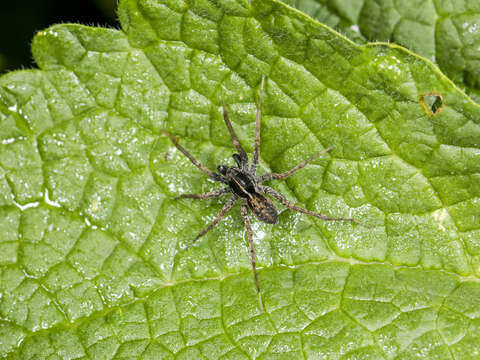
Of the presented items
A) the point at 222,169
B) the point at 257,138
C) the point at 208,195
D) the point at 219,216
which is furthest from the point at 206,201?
the point at 257,138

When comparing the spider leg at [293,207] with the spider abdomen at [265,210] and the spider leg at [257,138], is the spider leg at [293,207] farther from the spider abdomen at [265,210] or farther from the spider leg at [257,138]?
the spider leg at [257,138]

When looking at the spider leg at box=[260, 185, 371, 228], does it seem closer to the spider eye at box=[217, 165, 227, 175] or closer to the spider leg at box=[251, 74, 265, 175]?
the spider leg at box=[251, 74, 265, 175]

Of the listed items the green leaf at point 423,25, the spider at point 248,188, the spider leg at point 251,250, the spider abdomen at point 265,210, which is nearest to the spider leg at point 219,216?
the spider at point 248,188

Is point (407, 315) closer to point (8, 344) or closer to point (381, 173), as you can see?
point (381, 173)

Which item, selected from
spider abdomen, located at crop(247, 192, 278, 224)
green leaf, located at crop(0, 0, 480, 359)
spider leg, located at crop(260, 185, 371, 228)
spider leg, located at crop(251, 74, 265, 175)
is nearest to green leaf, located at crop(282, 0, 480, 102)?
green leaf, located at crop(0, 0, 480, 359)

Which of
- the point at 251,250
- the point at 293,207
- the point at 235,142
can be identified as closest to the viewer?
the point at 251,250

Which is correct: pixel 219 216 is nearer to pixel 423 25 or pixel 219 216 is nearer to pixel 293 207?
pixel 293 207
